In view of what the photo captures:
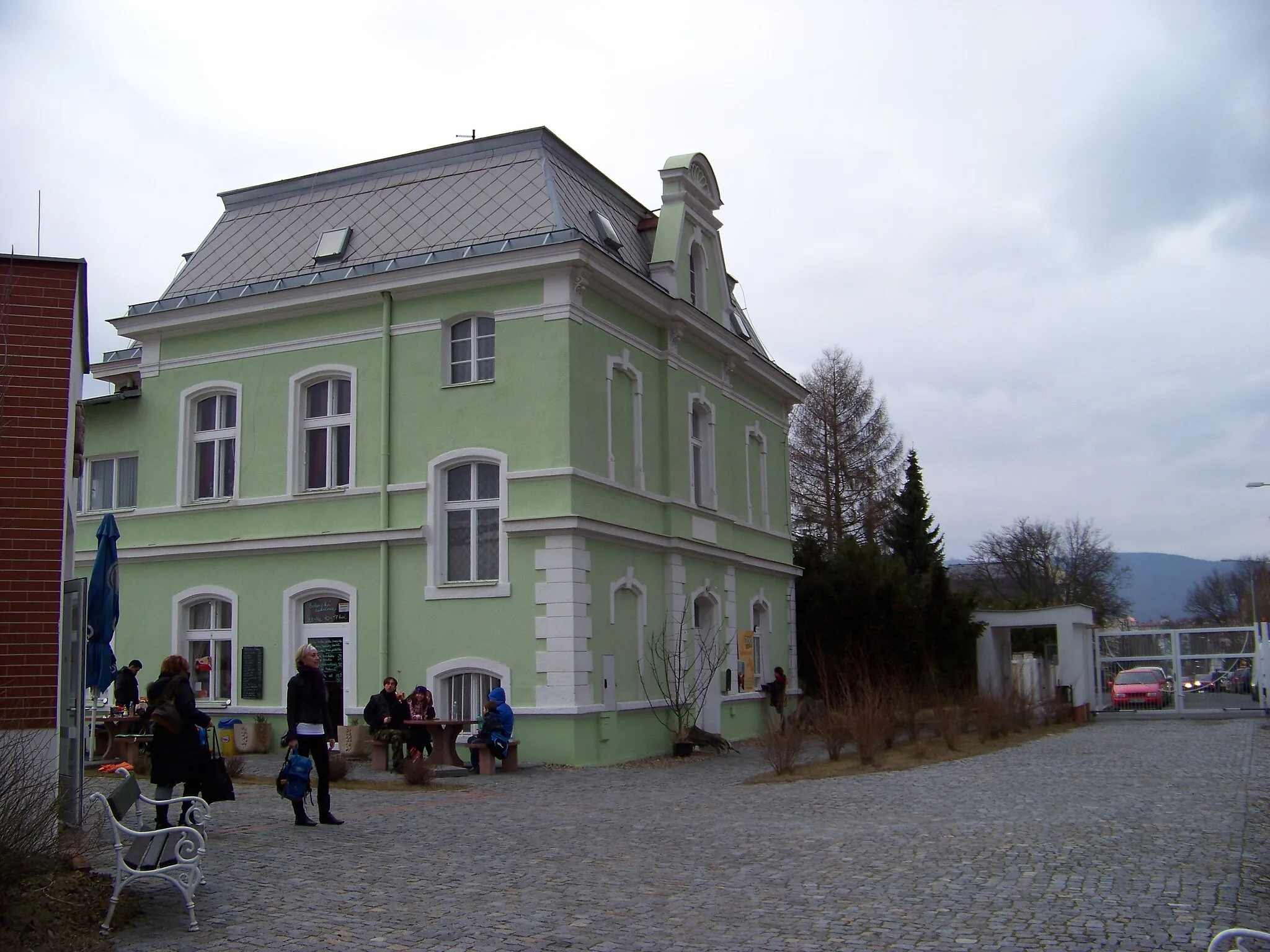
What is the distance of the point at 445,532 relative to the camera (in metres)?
22.2

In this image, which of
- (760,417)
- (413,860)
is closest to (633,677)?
(760,417)

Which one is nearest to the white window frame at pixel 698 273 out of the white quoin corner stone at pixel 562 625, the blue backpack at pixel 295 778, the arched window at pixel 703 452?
the arched window at pixel 703 452

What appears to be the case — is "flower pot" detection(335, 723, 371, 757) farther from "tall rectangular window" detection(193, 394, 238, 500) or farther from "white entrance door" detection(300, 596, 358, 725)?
"tall rectangular window" detection(193, 394, 238, 500)

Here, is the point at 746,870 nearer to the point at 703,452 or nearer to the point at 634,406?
the point at 634,406

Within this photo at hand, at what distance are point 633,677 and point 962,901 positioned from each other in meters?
14.5

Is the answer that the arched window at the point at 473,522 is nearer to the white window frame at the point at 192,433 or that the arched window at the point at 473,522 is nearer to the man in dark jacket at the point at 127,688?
the white window frame at the point at 192,433

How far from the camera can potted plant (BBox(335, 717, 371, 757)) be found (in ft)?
70.6

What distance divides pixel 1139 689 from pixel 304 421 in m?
24.4

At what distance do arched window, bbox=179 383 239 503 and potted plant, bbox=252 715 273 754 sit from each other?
4.58m

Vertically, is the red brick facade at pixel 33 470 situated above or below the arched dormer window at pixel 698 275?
below

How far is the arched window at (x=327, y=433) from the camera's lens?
77.5 feet

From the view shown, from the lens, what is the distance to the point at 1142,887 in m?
9.34

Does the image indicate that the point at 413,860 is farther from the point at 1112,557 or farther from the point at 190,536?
the point at 1112,557

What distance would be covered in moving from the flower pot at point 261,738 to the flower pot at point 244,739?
0.04 ft
